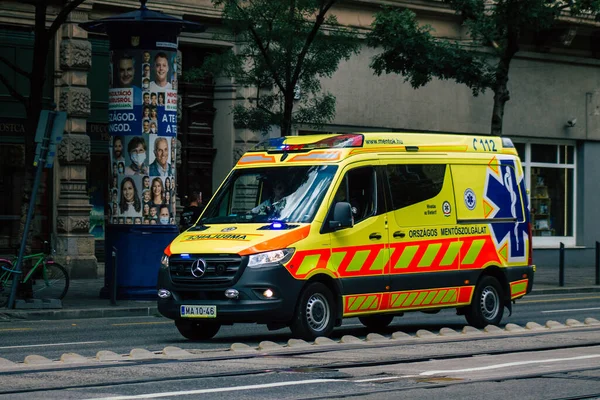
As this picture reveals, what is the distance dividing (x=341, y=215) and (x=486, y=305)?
10.7ft

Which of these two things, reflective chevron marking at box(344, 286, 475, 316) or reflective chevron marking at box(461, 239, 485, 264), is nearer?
reflective chevron marking at box(344, 286, 475, 316)

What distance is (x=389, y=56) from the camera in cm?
2780

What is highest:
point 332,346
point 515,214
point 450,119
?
point 450,119

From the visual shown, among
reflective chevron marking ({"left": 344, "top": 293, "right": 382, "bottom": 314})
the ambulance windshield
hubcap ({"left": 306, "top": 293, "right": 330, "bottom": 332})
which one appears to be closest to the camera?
hubcap ({"left": 306, "top": 293, "right": 330, "bottom": 332})

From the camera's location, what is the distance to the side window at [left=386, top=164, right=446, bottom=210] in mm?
15875

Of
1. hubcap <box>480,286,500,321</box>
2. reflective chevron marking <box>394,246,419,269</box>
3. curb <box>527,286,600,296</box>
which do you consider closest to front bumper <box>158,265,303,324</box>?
reflective chevron marking <box>394,246,419,269</box>

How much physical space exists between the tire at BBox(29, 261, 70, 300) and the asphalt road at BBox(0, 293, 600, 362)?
1.67 m

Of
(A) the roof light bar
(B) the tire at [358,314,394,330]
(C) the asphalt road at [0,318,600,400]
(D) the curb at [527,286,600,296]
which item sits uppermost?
(A) the roof light bar

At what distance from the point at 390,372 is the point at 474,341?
9.95ft

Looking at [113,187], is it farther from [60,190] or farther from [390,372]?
[390,372]

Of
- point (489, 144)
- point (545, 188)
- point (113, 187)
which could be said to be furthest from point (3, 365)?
point (545, 188)

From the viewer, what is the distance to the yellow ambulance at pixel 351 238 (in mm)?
14414

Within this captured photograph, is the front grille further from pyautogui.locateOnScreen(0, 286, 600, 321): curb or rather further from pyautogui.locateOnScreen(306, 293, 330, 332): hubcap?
pyautogui.locateOnScreen(0, 286, 600, 321): curb

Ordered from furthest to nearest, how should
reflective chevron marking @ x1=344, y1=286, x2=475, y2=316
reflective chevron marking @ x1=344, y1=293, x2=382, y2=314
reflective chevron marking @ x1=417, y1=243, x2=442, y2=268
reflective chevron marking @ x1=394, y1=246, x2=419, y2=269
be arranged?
1. reflective chevron marking @ x1=417, y1=243, x2=442, y2=268
2. reflective chevron marking @ x1=394, y1=246, x2=419, y2=269
3. reflective chevron marking @ x1=344, y1=286, x2=475, y2=316
4. reflective chevron marking @ x1=344, y1=293, x2=382, y2=314
